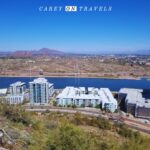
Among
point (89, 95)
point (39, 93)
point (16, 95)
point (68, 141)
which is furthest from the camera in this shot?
point (16, 95)

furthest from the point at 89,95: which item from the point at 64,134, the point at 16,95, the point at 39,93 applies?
the point at 64,134

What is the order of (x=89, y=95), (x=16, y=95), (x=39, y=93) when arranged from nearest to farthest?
1. (x=39, y=93)
2. (x=89, y=95)
3. (x=16, y=95)

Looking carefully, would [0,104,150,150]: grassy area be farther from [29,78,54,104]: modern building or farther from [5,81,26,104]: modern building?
[5,81,26,104]: modern building

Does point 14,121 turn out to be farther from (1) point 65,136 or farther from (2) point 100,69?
(2) point 100,69

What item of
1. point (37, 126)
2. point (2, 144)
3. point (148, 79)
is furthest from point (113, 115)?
point (148, 79)

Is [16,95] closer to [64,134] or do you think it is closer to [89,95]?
[89,95]

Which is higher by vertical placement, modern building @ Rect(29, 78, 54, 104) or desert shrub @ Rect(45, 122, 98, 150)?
desert shrub @ Rect(45, 122, 98, 150)

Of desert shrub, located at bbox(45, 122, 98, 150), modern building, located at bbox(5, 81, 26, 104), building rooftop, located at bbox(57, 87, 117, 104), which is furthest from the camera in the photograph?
modern building, located at bbox(5, 81, 26, 104)

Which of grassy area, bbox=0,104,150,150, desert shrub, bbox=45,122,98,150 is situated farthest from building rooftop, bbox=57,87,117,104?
desert shrub, bbox=45,122,98,150

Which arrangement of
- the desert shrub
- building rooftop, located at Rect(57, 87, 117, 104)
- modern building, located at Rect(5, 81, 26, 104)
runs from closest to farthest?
1. the desert shrub
2. building rooftop, located at Rect(57, 87, 117, 104)
3. modern building, located at Rect(5, 81, 26, 104)
